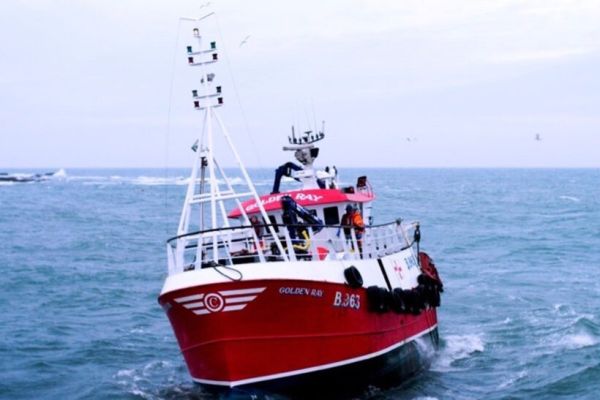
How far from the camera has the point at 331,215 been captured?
67.5ft

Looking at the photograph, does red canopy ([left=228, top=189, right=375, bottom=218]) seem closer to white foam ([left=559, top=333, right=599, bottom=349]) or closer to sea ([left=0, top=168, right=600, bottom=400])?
sea ([left=0, top=168, right=600, bottom=400])

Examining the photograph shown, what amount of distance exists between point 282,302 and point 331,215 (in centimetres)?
525

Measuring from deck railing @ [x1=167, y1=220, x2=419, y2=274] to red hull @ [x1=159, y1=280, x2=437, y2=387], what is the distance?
0.69 meters

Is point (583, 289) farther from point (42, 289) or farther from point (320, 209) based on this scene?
point (42, 289)

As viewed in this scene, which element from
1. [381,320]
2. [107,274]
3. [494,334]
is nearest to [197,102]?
[381,320]

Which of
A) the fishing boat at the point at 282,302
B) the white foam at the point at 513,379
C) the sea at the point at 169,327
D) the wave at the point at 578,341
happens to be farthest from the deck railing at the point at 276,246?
the wave at the point at 578,341

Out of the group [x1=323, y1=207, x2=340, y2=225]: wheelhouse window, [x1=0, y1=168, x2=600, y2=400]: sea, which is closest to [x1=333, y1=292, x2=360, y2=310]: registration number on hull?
[x1=0, y1=168, x2=600, y2=400]: sea

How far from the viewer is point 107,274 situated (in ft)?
121

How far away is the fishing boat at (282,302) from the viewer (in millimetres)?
15500

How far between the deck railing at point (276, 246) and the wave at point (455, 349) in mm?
3208

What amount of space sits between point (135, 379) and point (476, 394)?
774cm

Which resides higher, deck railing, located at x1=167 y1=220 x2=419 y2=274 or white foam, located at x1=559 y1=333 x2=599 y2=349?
deck railing, located at x1=167 y1=220 x2=419 y2=274

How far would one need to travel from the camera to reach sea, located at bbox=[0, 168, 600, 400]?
19953 mm

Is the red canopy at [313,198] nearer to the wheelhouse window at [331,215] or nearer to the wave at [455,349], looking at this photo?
the wheelhouse window at [331,215]
